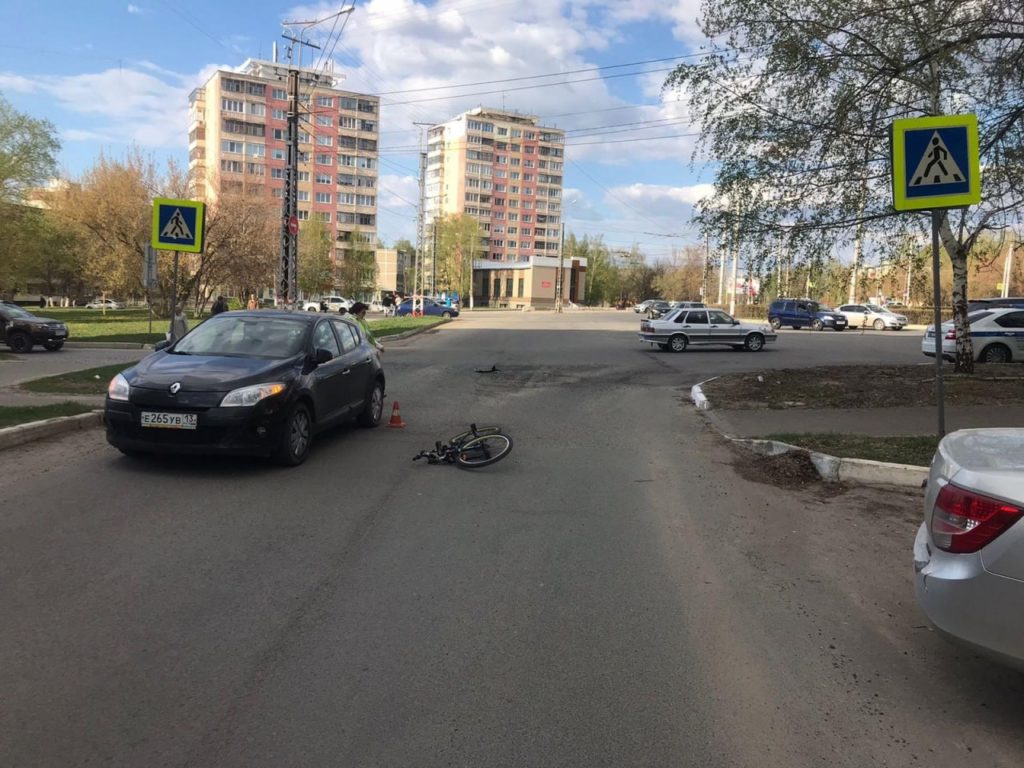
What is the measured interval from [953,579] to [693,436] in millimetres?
7137

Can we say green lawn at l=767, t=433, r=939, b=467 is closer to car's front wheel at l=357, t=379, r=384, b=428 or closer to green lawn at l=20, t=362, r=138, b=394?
car's front wheel at l=357, t=379, r=384, b=428

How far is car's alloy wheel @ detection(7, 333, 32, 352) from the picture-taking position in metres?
21.5

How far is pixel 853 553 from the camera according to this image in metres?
5.45

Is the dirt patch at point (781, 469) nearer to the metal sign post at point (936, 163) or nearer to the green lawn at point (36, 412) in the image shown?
the metal sign post at point (936, 163)

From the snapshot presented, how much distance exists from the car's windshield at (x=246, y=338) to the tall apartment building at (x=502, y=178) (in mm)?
127605

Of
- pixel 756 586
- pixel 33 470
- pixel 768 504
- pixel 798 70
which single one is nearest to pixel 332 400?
pixel 33 470

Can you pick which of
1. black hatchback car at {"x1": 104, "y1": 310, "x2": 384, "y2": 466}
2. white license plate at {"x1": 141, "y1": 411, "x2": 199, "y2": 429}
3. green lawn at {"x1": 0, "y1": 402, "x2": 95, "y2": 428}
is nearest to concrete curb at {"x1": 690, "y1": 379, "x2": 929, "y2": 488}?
black hatchback car at {"x1": 104, "y1": 310, "x2": 384, "y2": 466}

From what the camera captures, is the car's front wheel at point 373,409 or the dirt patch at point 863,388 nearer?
the car's front wheel at point 373,409

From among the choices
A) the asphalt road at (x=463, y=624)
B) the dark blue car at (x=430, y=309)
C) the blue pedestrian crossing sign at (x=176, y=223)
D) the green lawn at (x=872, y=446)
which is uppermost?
the blue pedestrian crossing sign at (x=176, y=223)

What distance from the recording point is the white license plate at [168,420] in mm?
6766

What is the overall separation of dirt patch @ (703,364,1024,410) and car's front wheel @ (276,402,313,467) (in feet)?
24.4

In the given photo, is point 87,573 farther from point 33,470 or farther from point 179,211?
point 179,211

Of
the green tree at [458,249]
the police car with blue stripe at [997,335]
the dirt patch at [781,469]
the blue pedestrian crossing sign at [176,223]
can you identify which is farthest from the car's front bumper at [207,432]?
the green tree at [458,249]

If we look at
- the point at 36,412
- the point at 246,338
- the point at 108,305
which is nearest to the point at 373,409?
the point at 246,338
